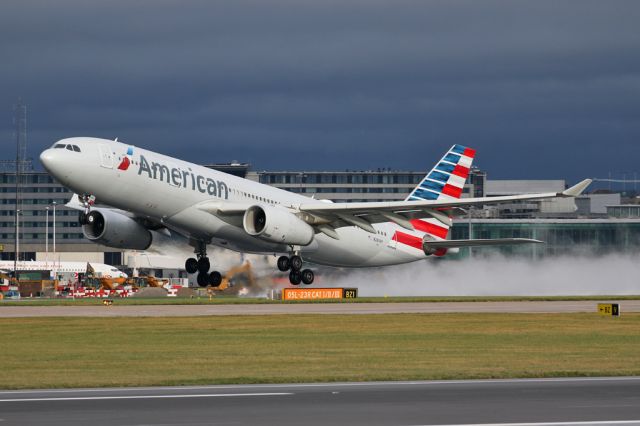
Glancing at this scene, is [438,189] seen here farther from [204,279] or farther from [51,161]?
[51,161]

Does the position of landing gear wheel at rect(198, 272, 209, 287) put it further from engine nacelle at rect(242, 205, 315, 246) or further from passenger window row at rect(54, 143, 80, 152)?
passenger window row at rect(54, 143, 80, 152)

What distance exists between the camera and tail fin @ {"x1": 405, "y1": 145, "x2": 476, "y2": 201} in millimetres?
72875

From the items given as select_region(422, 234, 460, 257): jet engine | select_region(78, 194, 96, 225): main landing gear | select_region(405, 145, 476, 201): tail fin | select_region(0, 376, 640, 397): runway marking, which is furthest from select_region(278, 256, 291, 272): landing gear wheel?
select_region(0, 376, 640, 397): runway marking

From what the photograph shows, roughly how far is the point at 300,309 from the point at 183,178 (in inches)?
437

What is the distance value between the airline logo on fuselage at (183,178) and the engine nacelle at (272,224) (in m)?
1.86

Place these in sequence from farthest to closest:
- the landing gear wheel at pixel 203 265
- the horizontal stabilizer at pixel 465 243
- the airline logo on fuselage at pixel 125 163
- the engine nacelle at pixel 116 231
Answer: the horizontal stabilizer at pixel 465 243 < the landing gear wheel at pixel 203 265 < the engine nacelle at pixel 116 231 < the airline logo on fuselage at pixel 125 163

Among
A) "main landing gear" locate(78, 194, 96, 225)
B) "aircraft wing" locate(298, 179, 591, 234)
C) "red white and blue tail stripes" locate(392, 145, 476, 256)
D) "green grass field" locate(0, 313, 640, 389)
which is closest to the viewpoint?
"green grass field" locate(0, 313, 640, 389)

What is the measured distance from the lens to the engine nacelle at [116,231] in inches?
2356

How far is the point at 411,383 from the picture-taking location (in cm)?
2708

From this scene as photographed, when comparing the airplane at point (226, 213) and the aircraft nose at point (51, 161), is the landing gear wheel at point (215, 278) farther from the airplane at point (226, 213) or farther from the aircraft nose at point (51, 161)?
the aircraft nose at point (51, 161)

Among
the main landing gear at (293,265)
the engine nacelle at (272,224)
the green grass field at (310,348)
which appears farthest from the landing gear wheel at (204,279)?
the green grass field at (310,348)

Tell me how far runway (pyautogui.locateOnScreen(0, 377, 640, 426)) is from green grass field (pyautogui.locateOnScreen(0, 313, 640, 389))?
2147mm

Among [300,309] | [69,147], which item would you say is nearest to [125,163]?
[69,147]

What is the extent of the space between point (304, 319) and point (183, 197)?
8.60 m
